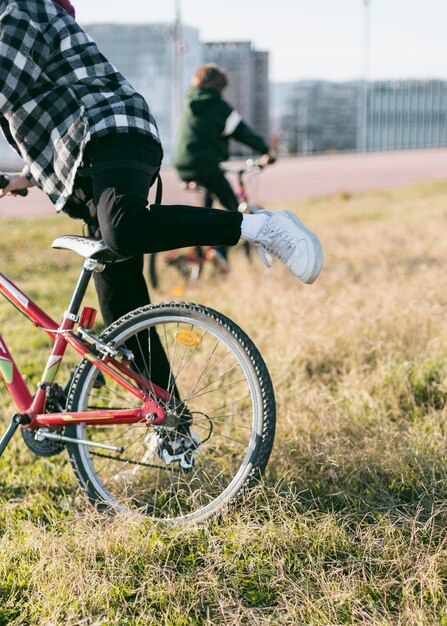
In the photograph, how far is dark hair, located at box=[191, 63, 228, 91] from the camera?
23.1ft

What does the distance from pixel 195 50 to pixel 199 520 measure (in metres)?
131

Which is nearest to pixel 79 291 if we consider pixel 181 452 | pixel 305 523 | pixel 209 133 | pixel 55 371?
pixel 55 371

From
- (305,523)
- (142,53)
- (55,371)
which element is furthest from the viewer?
(142,53)

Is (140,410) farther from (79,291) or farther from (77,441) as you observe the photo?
(79,291)

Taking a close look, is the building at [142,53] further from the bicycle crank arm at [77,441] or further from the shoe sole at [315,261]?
the shoe sole at [315,261]

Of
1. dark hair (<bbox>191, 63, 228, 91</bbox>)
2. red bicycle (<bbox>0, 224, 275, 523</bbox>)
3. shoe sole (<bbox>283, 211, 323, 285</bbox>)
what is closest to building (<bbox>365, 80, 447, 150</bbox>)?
Result: dark hair (<bbox>191, 63, 228, 91</bbox>)

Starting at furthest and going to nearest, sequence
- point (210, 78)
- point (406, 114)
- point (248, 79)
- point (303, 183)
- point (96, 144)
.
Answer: point (406, 114) < point (248, 79) < point (303, 183) < point (210, 78) < point (96, 144)

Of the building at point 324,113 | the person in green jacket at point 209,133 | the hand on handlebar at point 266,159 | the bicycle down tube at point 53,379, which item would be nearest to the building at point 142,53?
the building at point 324,113

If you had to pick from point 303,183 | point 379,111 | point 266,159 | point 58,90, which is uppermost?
point 58,90

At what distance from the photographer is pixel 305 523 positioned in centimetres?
274

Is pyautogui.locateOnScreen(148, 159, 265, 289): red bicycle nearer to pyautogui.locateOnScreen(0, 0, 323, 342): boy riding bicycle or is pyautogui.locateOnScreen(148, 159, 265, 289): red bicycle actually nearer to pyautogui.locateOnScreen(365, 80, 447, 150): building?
pyautogui.locateOnScreen(0, 0, 323, 342): boy riding bicycle

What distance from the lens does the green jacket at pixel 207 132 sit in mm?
7078

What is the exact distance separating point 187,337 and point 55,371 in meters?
0.55

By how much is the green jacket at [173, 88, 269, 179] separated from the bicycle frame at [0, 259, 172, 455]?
13.6 ft
